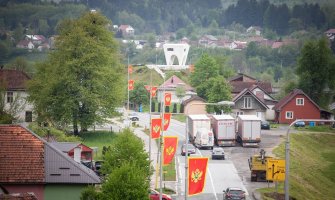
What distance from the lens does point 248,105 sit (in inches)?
3615

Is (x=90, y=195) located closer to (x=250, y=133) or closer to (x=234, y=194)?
(x=234, y=194)

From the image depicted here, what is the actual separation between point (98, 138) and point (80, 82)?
552cm

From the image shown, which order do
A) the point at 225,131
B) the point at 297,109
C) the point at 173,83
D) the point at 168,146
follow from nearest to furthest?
the point at 168,146 → the point at 225,131 → the point at 297,109 → the point at 173,83

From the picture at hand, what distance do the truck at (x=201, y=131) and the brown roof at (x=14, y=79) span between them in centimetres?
2273

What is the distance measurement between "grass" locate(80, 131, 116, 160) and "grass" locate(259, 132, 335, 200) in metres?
15.2

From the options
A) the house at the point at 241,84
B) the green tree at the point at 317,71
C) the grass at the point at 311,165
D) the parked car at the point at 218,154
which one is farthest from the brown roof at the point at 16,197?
the green tree at the point at 317,71

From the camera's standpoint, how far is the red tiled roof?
1478 inches

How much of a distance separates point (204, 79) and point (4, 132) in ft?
242

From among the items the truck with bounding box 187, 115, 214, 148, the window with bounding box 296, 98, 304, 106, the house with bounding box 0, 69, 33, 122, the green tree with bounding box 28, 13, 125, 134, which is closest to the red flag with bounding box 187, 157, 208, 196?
the truck with bounding box 187, 115, 214, 148

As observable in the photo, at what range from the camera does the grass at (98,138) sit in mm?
A: 74062

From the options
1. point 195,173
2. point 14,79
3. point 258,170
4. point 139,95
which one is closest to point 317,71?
point 139,95

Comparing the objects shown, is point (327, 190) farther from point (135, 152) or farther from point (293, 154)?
point (135, 152)

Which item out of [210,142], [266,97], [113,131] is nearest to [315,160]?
[210,142]

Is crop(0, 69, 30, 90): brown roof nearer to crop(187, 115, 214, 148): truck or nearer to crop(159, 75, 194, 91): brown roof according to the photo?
crop(187, 115, 214, 148): truck
